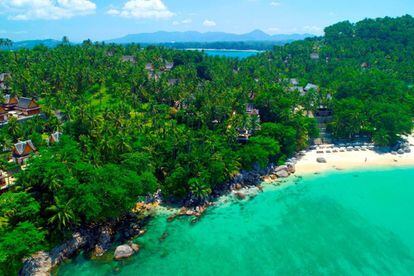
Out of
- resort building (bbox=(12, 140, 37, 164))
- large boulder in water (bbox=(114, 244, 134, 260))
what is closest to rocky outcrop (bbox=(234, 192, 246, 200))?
large boulder in water (bbox=(114, 244, 134, 260))

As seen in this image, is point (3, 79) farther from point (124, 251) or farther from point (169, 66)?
point (124, 251)

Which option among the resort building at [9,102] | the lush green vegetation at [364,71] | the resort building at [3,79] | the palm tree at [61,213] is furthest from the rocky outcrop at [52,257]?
the resort building at [3,79]

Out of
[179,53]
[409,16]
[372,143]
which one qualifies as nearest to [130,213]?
[372,143]

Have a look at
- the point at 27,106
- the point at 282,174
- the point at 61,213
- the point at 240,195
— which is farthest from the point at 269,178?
the point at 27,106

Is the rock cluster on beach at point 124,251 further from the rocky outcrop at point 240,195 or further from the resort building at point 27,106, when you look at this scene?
the resort building at point 27,106

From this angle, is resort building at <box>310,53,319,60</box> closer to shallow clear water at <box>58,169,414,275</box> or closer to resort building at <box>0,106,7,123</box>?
shallow clear water at <box>58,169,414,275</box>
